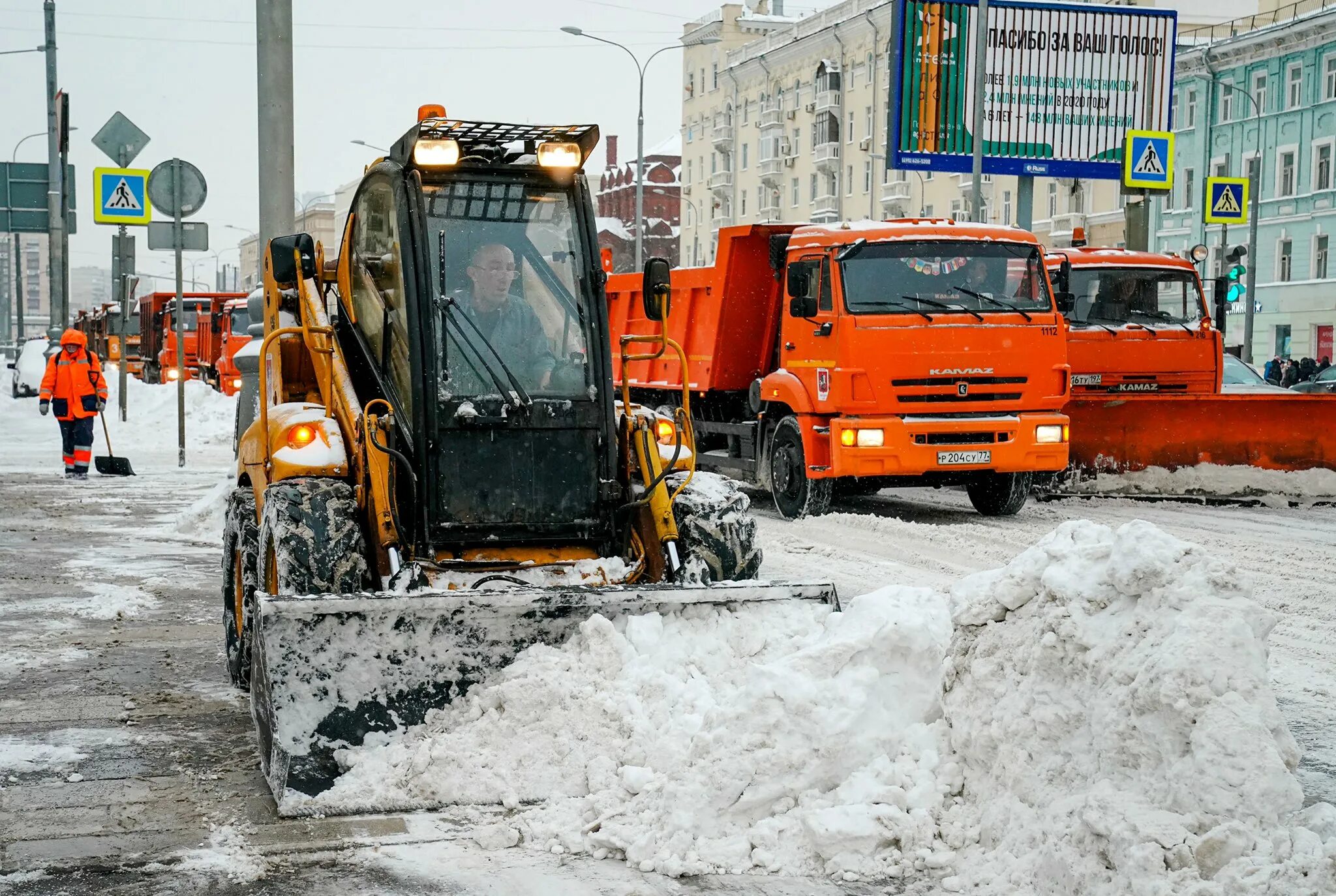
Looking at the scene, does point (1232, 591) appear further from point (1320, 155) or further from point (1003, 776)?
point (1320, 155)

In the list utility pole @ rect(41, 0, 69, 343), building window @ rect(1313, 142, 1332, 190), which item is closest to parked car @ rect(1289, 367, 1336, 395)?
building window @ rect(1313, 142, 1332, 190)

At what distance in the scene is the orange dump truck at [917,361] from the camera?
12.5 m

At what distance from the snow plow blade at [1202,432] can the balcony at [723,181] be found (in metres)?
65.8

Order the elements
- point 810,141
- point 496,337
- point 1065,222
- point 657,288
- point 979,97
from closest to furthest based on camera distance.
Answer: point 496,337 < point 657,288 < point 979,97 < point 1065,222 < point 810,141

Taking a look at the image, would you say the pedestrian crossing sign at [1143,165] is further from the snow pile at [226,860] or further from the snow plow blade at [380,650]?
the snow pile at [226,860]

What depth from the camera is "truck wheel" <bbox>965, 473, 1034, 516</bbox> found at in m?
13.5

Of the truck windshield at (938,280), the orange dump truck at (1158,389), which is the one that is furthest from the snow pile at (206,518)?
the orange dump truck at (1158,389)

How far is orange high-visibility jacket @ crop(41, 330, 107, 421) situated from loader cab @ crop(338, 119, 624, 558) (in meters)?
12.0

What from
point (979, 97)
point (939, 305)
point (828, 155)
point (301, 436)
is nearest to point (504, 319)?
point (301, 436)

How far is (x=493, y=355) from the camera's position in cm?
634

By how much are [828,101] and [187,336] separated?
32.9m

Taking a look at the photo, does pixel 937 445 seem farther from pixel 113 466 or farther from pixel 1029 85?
pixel 1029 85

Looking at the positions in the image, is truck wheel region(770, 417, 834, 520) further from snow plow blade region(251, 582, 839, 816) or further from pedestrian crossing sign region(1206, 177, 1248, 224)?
pedestrian crossing sign region(1206, 177, 1248, 224)

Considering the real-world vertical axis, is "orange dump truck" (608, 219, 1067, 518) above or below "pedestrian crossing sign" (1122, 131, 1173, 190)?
below
